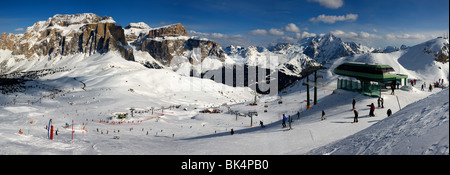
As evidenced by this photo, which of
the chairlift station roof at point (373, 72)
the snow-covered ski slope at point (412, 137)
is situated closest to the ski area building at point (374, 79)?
the chairlift station roof at point (373, 72)

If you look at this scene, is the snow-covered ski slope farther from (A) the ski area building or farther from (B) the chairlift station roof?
(B) the chairlift station roof

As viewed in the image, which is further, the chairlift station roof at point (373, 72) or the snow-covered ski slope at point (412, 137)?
the chairlift station roof at point (373, 72)

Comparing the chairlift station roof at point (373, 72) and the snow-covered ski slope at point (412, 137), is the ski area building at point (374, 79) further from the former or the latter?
the snow-covered ski slope at point (412, 137)

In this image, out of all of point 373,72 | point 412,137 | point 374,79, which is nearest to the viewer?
point 412,137

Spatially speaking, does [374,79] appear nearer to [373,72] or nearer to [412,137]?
[373,72]

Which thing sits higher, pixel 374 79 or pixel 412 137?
pixel 374 79

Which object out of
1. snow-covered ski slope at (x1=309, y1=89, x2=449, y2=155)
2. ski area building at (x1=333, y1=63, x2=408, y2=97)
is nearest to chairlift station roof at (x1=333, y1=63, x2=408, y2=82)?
ski area building at (x1=333, y1=63, x2=408, y2=97)

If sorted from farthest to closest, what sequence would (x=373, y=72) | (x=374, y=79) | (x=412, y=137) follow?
(x=373, y=72) < (x=374, y=79) < (x=412, y=137)

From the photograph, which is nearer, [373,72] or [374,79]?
[374,79]

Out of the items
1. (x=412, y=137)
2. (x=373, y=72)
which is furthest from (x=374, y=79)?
(x=412, y=137)
